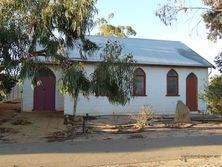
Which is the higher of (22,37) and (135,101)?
(22,37)

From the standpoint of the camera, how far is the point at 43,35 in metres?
19.5

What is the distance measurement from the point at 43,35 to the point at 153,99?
45.7ft

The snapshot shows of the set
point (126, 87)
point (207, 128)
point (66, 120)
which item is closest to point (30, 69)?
point (126, 87)

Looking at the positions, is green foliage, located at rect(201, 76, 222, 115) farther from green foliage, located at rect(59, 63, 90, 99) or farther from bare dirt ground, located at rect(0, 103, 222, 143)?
green foliage, located at rect(59, 63, 90, 99)

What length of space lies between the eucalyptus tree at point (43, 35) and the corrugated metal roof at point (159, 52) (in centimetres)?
947

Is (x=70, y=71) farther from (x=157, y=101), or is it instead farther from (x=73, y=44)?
(x=157, y=101)

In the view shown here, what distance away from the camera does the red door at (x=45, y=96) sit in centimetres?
3080

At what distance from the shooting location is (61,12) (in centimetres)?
1958

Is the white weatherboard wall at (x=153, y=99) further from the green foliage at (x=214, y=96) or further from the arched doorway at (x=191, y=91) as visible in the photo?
the green foliage at (x=214, y=96)

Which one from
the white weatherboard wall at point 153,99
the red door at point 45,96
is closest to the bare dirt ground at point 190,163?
the white weatherboard wall at point 153,99

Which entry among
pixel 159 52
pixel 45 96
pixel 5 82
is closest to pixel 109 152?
pixel 5 82

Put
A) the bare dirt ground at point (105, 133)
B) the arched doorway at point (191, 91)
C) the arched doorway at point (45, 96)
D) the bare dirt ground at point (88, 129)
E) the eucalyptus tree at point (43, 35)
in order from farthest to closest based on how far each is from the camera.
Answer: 1. the arched doorway at point (191, 91)
2. the arched doorway at point (45, 96)
3. the bare dirt ground at point (88, 129)
4. the eucalyptus tree at point (43, 35)
5. the bare dirt ground at point (105, 133)

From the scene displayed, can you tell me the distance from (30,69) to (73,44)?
94.6 inches

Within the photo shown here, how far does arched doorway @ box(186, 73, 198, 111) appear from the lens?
108 ft
